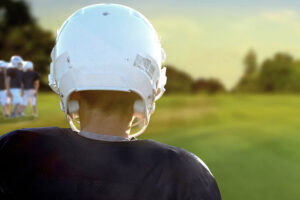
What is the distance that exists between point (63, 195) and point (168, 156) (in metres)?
0.42

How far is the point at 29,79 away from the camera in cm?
1548

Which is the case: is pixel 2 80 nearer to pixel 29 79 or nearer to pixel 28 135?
pixel 29 79

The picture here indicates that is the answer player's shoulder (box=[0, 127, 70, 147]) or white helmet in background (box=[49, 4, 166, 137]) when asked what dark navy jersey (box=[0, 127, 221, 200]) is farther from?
white helmet in background (box=[49, 4, 166, 137])

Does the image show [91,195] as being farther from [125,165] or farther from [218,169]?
[218,169]

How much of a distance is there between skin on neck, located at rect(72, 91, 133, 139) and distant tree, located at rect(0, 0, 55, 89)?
44.6 m

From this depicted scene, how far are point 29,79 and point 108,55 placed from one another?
14.1 m

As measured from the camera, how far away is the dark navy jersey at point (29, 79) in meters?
15.4

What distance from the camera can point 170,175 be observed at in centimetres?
179

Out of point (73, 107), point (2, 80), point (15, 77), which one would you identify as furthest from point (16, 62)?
point (73, 107)

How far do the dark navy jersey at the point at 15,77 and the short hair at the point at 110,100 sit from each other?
45.0 ft

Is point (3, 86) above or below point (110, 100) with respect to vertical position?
below

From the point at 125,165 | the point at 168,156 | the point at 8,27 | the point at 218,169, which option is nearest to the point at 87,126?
the point at 125,165

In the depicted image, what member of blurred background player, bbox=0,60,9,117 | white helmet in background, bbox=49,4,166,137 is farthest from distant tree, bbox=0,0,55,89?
white helmet in background, bbox=49,4,166,137

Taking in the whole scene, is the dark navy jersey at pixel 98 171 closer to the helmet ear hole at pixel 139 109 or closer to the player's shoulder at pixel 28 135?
the player's shoulder at pixel 28 135
